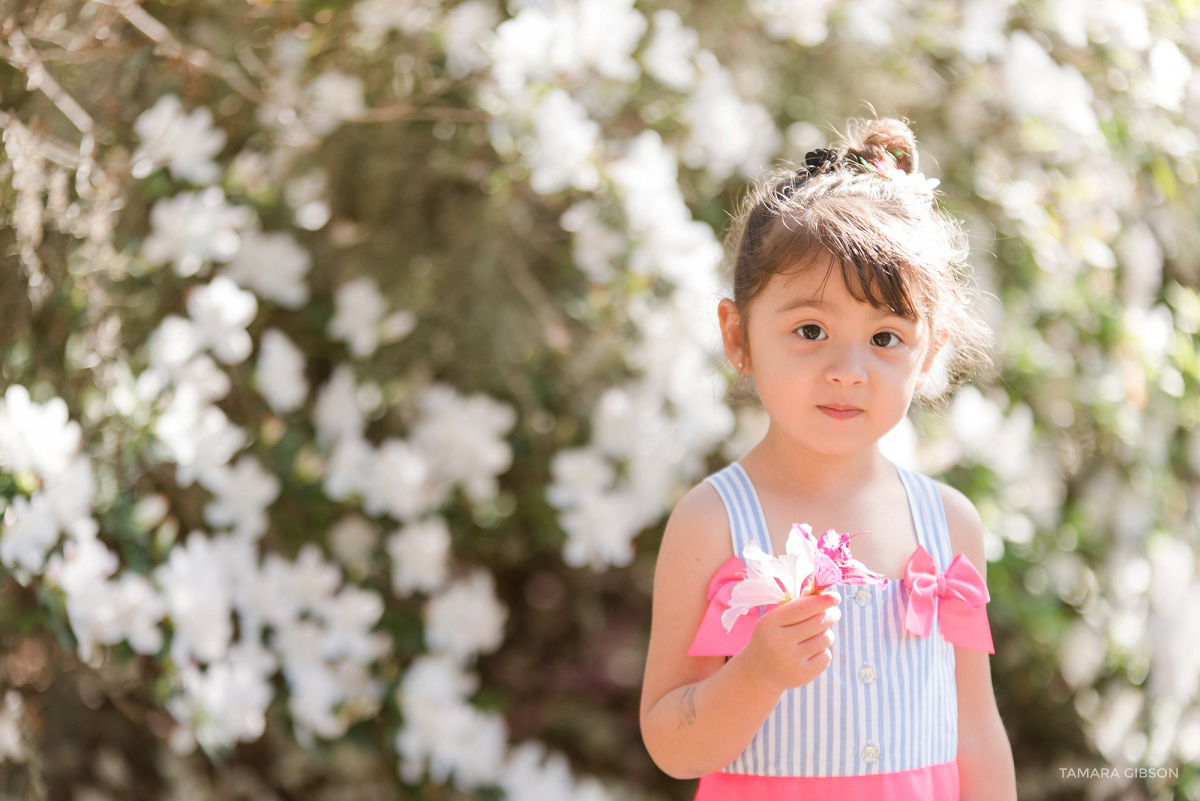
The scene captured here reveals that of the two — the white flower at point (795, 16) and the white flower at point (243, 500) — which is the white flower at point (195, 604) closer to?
the white flower at point (243, 500)

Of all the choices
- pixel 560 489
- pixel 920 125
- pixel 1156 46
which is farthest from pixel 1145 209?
pixel 560 489

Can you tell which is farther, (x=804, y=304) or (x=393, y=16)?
(x=393, y=16)

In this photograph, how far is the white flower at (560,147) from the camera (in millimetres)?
1691

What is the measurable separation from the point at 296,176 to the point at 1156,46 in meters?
1.60

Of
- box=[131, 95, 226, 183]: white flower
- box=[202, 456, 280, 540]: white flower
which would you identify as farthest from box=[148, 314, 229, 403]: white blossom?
box=[131, 95, 226, 183]: white flower

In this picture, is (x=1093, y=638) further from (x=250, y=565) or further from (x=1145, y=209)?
(x=250, y=565)

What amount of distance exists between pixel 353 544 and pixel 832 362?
1.21 m

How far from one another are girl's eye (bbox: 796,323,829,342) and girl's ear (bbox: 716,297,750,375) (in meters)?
0.08

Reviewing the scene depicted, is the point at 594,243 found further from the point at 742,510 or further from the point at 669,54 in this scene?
the point at 742,510

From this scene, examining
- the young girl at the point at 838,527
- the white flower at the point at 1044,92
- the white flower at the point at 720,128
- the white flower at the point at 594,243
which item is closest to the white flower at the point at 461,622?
the white flower at the point at 594,243

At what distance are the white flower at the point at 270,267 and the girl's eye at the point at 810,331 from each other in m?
1.13

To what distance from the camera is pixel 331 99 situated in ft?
6.25

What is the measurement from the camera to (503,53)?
66.5 inches

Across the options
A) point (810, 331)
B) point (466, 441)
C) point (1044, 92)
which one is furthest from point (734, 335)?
point (1044, 92)
